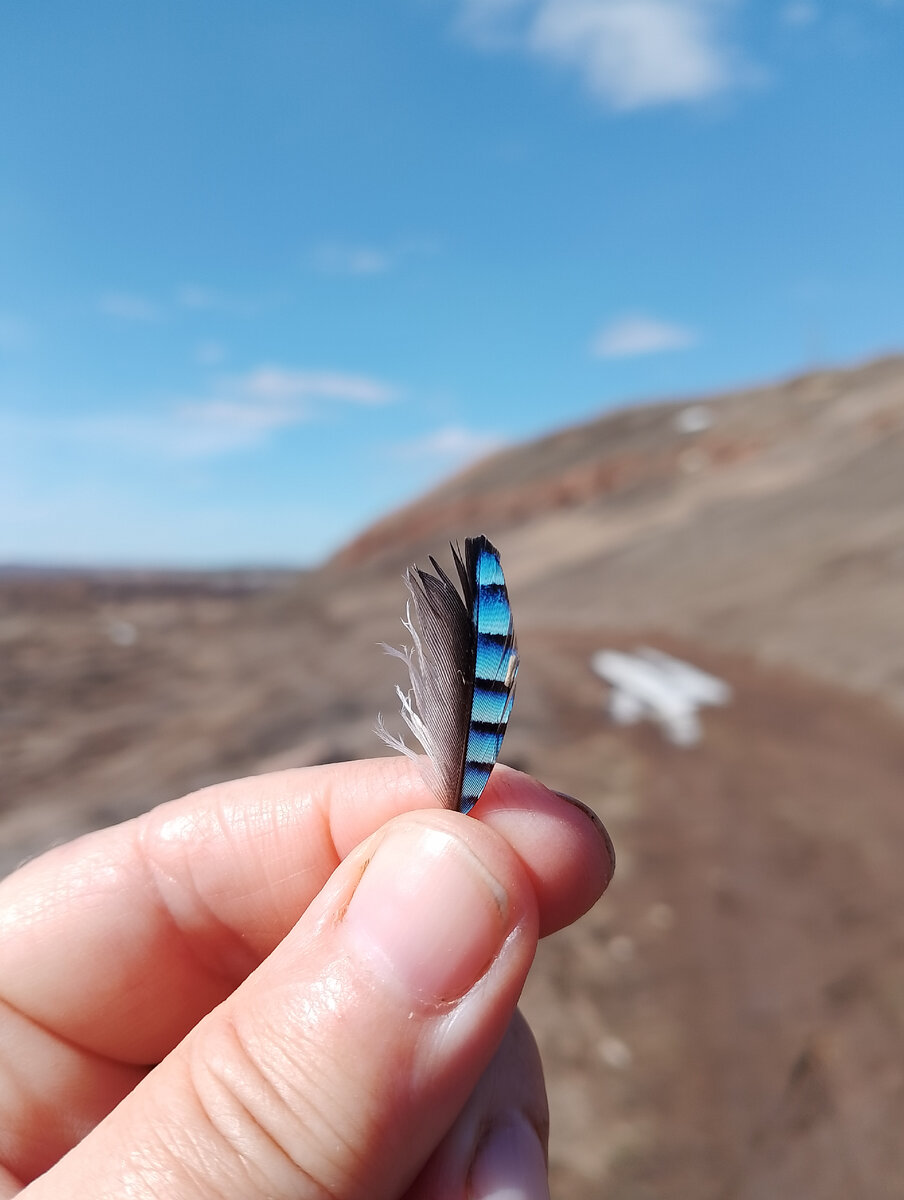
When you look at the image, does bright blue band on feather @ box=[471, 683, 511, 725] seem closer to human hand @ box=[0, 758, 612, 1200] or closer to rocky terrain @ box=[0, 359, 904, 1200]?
human hand @ box=[0, 758, 612, 1200]

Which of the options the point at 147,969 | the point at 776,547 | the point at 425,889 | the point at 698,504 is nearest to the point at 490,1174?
the point at 425,889

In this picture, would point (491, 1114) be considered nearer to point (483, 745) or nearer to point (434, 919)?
point (434, 919)

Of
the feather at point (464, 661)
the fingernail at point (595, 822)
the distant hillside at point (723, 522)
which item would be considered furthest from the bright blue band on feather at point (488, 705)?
the distant hillside at point (723, 522)

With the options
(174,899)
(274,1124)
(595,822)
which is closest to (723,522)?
(595,822)

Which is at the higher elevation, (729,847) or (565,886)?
(565,886)

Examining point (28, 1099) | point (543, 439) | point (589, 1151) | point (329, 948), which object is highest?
point (543, 439)

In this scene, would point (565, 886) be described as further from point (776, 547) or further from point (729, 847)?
point (776, 547)

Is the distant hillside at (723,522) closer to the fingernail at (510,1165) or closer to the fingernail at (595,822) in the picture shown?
the fingernail at (595,822)

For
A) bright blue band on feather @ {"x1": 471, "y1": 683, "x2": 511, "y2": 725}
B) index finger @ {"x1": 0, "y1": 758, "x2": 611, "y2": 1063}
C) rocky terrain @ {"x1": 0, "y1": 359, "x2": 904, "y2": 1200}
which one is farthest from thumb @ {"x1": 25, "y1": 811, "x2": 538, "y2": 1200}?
rocky terrain @ {"x1": 0, "y1": 359, "x2": 904, "y2": 1200}
